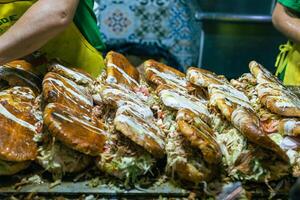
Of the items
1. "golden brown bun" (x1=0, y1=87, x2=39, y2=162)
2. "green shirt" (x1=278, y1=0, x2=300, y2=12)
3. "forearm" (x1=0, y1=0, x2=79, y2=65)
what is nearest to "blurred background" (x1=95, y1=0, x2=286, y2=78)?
"green shirt" (x1=278, y1=0, x2=300, y2=12)

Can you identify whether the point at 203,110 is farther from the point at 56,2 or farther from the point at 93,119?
the point at 56,2

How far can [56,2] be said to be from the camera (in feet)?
7.68

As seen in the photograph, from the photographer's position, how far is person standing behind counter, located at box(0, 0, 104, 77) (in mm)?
2309

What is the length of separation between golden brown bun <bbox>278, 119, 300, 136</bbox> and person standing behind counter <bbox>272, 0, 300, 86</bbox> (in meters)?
1.37

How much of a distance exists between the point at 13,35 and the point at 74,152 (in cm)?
78

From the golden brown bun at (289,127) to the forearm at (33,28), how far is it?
1191 mm

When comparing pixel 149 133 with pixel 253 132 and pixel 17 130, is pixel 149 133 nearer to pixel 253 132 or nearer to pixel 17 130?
pixel 253 132

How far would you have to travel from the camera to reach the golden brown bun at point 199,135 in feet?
5.89

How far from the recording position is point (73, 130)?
1.84 metres

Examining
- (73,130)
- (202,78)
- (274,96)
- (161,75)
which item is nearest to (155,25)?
(161,75)

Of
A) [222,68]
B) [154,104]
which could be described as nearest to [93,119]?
[154,104]

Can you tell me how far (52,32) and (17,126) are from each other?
0.63m

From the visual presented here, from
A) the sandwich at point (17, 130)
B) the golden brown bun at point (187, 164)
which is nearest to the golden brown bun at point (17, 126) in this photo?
the sandwich at point (17, 130)

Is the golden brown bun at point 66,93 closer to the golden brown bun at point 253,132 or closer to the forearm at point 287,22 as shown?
the golden brown bun at point 253,132
